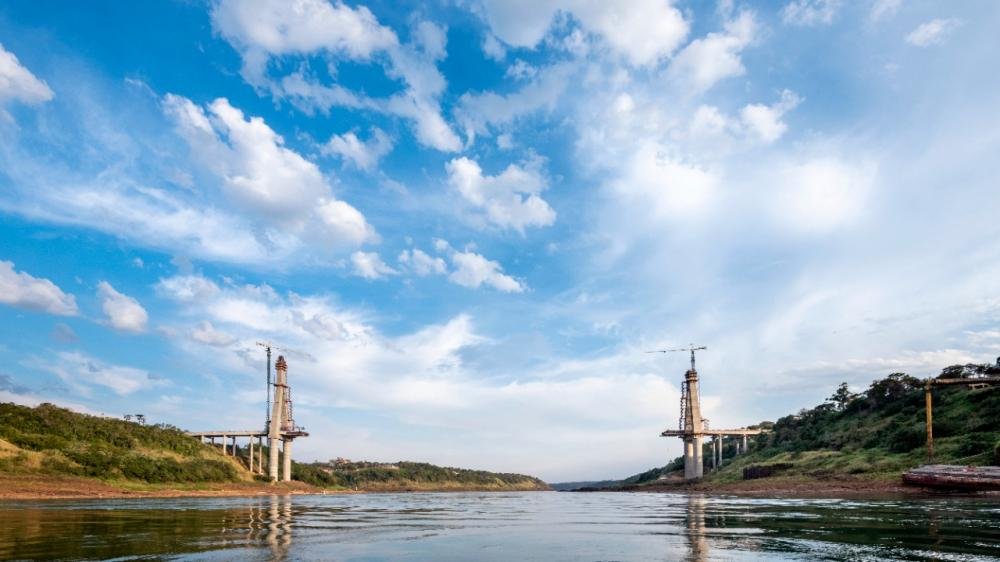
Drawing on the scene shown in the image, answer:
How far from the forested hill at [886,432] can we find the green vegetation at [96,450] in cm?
8802

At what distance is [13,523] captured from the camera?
78.7ft

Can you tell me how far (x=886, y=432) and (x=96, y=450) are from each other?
10798cm

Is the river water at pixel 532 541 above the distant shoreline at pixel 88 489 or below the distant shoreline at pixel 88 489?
above

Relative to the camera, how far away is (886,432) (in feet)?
282

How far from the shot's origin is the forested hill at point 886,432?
221 ft

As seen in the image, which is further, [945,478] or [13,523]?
[945,478]

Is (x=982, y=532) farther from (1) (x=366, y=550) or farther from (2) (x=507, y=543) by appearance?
(1) (x=366, y=550)

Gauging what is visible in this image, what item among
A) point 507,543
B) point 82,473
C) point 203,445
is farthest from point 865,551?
point 203,445

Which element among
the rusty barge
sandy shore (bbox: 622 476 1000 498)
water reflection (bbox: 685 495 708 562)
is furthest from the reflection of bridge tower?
water reflection (bbox: 685 495 708 562)

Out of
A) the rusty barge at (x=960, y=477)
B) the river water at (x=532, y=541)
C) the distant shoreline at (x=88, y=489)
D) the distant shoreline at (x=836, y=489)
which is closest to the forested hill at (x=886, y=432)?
the distant shoreline at (x=836, y=489)

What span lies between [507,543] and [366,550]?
13.8ft

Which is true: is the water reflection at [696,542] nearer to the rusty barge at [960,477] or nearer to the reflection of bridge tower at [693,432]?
the rusty barge at [960,477]

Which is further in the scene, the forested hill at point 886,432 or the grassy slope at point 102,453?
the grassy slope at point 102,453

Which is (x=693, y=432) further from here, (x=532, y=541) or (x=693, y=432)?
(x=532, y=541)
